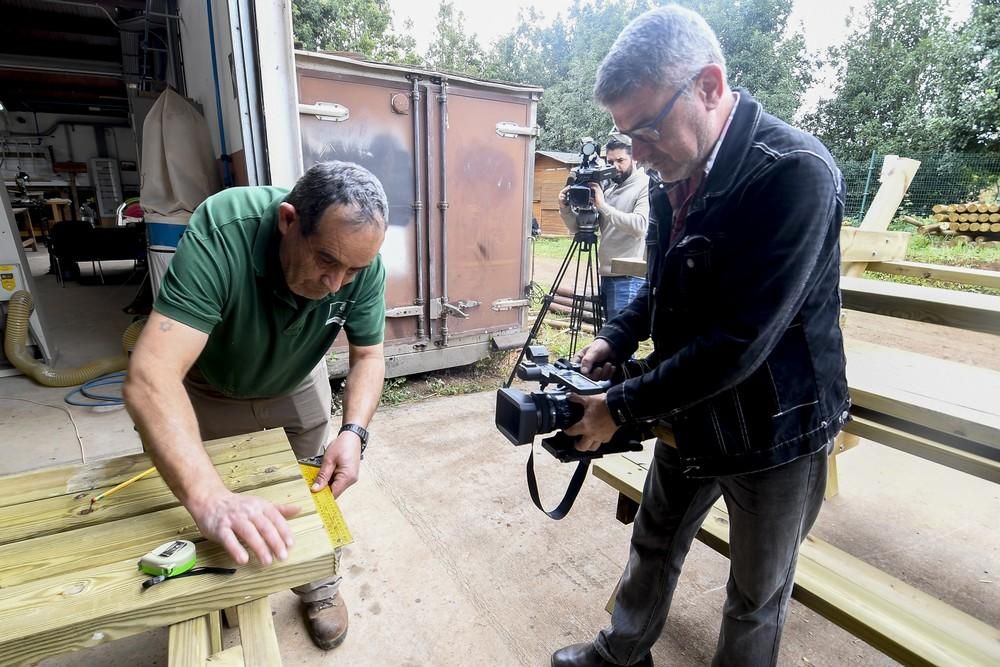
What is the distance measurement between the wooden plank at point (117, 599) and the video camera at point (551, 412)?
1.71ft

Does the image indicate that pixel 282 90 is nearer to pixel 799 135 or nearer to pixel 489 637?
pixel 799 135

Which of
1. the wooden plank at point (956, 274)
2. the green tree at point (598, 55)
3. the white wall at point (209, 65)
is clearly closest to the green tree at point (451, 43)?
the green tree at point (598, 55)

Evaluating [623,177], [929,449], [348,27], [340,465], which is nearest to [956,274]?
[929,449]

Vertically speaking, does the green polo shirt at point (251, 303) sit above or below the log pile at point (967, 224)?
above

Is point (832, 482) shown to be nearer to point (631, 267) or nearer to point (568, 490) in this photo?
point (631, 267)

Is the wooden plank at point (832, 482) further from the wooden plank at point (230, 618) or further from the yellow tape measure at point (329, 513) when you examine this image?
the wooden plank at point (230, 618)

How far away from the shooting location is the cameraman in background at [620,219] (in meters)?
3.97

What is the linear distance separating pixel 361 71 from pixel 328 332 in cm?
248

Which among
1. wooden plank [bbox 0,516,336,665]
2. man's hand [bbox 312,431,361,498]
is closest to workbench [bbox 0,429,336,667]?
wooden plank [bbox 0,516,336,665]

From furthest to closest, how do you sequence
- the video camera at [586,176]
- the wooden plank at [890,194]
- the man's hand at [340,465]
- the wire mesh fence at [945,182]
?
1. the wire mesh fence at [945,182]
2. the video camera at [586,176]
3. the wooden plank at [890,194]
4. the man's hand at [340,465]

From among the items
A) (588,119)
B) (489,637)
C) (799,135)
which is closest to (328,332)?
(489,637)

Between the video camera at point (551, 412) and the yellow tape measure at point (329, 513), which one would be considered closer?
the yellow tape measure at point (329, 513)

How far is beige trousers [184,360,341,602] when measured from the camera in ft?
6.09

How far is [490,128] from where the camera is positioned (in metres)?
4.08
